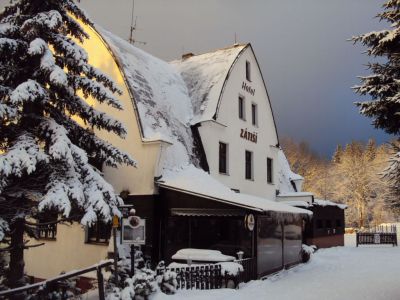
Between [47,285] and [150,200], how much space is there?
21.9 feet

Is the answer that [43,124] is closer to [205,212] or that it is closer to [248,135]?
[205,212]

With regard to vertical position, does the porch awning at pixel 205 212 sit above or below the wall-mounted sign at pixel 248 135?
below

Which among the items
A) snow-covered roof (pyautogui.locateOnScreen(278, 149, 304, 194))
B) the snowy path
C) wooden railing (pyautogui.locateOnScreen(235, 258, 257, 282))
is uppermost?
snow-covered roof (pyautogui.locateOnScreen(278, 149, 304, 194))

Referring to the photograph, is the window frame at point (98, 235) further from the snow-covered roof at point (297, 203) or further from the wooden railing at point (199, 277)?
the snow-covered roof at point (297, 203)

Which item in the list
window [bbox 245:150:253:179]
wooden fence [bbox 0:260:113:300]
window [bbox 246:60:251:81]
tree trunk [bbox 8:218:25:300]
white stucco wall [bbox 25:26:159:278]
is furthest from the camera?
window [bbox 246:60:251:81]

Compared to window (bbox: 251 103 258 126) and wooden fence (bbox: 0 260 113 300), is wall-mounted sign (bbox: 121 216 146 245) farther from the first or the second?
window (bbox: 251 103 258 126)

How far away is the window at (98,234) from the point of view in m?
17.9

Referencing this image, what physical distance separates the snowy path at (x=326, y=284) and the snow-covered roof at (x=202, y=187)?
2.69 m

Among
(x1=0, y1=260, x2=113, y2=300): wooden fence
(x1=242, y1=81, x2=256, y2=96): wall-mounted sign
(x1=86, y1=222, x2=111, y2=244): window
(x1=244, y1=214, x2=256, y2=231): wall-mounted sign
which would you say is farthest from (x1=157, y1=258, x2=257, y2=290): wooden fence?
(x1=242, y1=81, x2=256, y2=96): wall-mounted sign

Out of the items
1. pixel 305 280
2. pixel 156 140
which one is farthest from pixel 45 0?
pixel 305 280

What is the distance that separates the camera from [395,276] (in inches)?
674

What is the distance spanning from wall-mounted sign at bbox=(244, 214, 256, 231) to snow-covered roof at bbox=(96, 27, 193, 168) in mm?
4009

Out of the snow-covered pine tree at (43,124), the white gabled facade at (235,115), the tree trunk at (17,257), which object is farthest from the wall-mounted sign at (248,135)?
the tree trunk at (17,257)

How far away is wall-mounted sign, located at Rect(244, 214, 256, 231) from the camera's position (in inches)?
621
